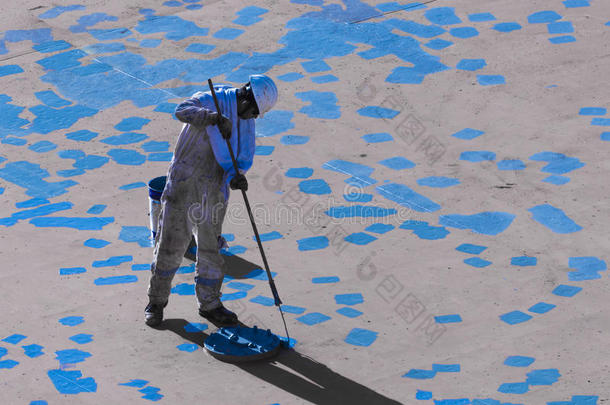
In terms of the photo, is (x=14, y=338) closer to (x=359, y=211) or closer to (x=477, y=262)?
(x=359, y=211)

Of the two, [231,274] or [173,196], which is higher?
[173,196]

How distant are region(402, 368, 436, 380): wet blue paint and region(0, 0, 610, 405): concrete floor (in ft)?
0.12

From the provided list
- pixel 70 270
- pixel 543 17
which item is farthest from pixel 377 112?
pixel 70 270

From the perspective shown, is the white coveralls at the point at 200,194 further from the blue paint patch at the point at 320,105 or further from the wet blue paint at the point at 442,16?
the wet blue paint at the point at 442,16

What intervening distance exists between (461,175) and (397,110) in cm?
155

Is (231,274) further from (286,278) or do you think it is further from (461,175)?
(461,175)

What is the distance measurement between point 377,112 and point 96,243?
3827mm

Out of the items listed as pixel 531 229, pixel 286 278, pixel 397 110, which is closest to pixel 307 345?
pixel 286 278

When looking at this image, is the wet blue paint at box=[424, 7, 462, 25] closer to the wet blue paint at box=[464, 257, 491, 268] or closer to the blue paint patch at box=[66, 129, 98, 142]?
the blue paint patch at box=[66, 129, 98, 142]

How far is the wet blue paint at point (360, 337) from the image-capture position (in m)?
7.82

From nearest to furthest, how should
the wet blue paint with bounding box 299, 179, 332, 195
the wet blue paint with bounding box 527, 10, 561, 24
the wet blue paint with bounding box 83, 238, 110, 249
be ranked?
the wet blue paint with bounding box 83, 238, 110, 249 < the wet blue paint with bounding box 299, 179, 332, 195 < the wet blue paint with bounding box 527, 10, 561, 24

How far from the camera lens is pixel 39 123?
11.6m

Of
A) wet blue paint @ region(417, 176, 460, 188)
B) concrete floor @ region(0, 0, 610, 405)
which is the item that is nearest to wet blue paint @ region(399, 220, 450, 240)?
concrete floor @ region(0, 0, 610, 405)

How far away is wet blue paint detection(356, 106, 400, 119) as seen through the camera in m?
11.6
